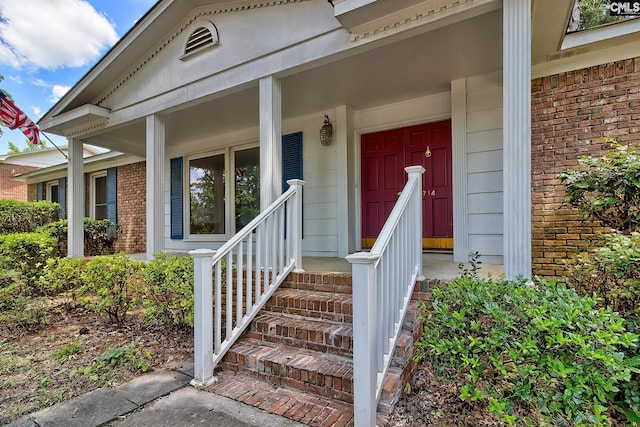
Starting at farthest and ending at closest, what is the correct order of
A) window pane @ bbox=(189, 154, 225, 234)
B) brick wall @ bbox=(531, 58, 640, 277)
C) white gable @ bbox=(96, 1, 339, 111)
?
1. window pane @ bbox=(189, 154, 225, 234)
2. white gable @ bbox=(96, 1, 339, 111)
3. brick wall @ bbox=(531, 58, 640, 277)

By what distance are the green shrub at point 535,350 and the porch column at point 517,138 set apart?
484mm

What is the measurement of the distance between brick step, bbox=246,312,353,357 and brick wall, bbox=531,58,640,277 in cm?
257

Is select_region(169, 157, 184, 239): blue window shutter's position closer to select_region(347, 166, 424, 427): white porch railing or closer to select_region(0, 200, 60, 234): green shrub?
select_region(0, 200, 60, 234): green shrub

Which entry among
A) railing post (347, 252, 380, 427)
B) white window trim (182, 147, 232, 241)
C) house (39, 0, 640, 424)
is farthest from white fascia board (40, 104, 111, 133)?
railing post (347, 252, 380, 427)

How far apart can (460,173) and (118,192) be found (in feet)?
26.0

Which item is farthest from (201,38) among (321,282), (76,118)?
(321,282)

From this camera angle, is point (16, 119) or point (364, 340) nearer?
point (364, 340)

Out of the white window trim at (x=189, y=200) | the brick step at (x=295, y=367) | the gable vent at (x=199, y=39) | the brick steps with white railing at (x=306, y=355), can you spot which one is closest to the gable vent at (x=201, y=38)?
the gable vent at (x=199, y=39)

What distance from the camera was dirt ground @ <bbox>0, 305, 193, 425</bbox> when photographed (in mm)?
2375

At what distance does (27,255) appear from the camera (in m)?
4.87

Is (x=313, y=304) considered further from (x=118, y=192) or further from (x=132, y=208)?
(x=118, y=192)

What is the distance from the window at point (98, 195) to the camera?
28.8 ft

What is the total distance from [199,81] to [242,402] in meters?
3.85

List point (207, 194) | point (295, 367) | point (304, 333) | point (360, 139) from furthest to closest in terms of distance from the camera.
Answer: point (207, 194), point (360, 139), point (304, 333), point (295, 367)
